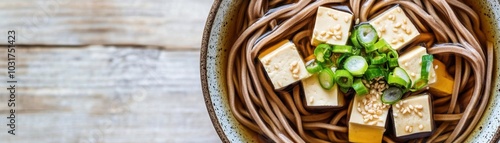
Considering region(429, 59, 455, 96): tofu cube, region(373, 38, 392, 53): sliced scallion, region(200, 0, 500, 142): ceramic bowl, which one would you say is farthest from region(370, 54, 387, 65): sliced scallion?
region(200, 0, 500, 142): ceramic bowl

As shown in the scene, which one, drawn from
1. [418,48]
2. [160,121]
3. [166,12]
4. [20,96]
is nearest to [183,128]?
[160,121]

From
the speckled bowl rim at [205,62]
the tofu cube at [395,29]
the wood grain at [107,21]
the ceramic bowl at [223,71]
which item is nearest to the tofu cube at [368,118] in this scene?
the tofu cube at [395,29]

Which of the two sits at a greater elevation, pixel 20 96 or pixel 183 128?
pixel 20 96

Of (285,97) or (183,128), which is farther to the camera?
(183,128)

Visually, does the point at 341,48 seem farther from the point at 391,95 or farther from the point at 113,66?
the point at 113,66

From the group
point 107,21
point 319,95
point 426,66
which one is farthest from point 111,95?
point 426,66

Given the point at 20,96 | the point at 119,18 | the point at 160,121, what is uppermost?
the point at 119,18

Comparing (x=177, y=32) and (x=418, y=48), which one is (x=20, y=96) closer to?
(x=177, y=32)
